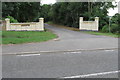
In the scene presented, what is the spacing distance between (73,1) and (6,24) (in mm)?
14503

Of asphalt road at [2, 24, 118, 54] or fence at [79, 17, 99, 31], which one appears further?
fence at [79, 17, 99, 31]

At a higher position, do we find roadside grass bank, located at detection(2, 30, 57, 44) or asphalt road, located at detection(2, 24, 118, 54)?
roadside grass bank, located at detection(2, 30, 57, 44)

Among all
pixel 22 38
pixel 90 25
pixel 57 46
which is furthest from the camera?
pixel 90 25

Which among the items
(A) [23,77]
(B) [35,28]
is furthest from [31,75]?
(B) [35,28]

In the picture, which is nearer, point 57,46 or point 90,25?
point 57,46

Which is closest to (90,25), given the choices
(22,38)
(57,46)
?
(22,38)

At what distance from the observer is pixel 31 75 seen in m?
4.48

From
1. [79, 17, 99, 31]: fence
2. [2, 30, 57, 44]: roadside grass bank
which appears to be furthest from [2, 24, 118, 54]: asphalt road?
[79, 17, 99, 31]: fence

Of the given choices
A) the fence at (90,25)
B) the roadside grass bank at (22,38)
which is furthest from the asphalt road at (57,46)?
the fence at (90,25)

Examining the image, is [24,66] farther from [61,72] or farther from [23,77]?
[61,72]

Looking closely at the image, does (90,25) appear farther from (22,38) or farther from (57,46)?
(57,46)

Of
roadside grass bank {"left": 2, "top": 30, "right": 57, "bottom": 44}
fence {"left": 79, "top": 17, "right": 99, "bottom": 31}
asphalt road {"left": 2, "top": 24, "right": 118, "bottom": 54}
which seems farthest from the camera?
fence {"left": 79, "top": 17, "right": 99, "bottom": 31}

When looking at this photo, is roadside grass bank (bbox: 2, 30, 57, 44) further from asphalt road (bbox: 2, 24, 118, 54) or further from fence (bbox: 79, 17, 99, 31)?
fence (bbox: 79, 17, 99, 31)

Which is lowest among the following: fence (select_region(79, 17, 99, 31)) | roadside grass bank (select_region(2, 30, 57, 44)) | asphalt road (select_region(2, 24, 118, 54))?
asphalt road (select_region(2, 24, 118, 54))
